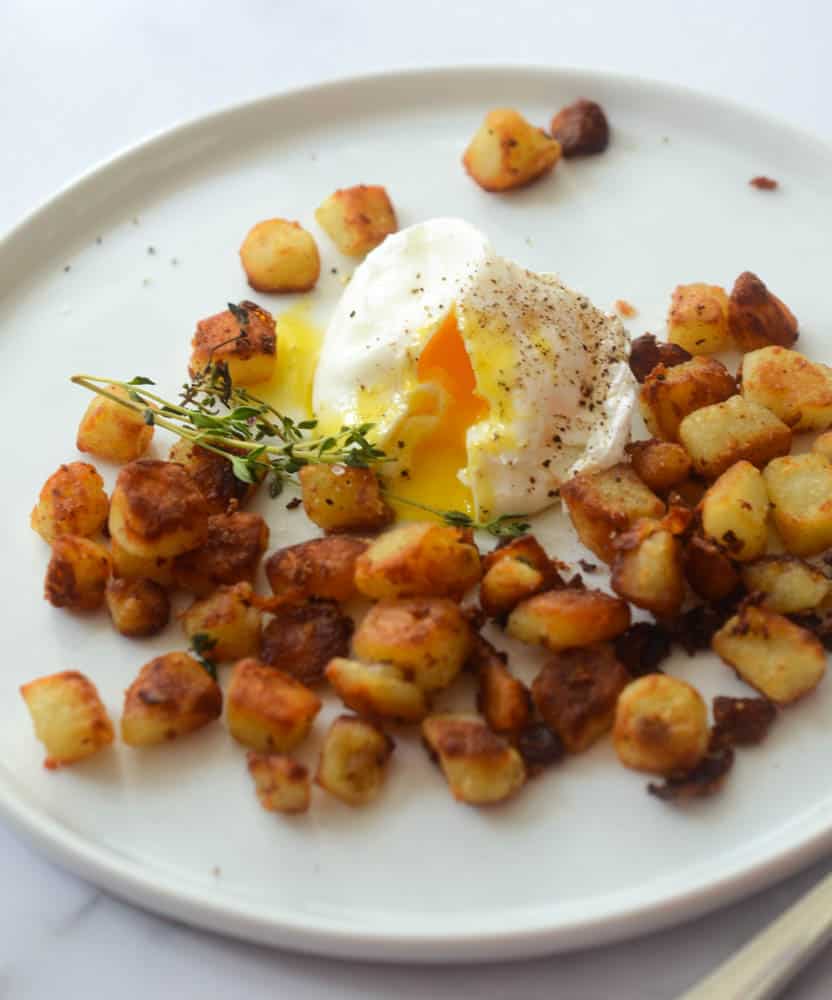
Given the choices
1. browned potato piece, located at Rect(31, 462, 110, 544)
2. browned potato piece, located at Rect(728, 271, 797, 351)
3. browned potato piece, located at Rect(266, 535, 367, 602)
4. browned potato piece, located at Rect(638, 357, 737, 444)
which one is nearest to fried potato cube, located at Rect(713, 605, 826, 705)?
browned potato piece, located at Rect(638, 357, 737, 444)

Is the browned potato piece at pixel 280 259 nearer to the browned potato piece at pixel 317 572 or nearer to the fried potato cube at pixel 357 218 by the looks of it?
the fried potato cube at pixel 357 218

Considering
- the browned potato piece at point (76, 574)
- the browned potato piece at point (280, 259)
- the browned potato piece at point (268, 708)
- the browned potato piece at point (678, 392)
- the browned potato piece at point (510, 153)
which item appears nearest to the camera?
the browned potato piece at point (268, 708)

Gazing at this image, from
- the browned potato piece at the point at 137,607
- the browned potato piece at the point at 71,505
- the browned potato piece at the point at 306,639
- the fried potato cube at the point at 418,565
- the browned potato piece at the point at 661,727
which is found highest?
the browned potato piece at the point at 71,505

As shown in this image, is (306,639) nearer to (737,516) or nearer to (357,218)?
(737,516)

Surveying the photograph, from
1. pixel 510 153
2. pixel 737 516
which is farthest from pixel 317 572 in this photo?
pixel 510 153

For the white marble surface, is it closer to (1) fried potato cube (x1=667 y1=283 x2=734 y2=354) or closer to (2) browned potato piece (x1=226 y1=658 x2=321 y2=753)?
(1) fried potato cube (x1=667 y1=283 x2=734 y2=354)

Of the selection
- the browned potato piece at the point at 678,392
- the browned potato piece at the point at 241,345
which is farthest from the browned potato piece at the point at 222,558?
the browned potato piece at the point at 678,392
